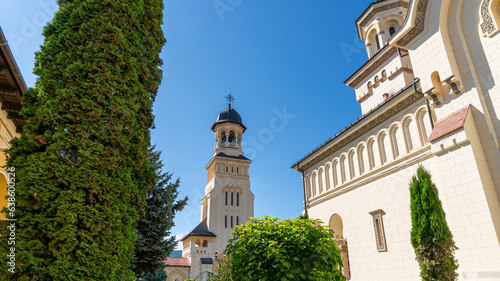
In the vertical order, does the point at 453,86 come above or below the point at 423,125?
below

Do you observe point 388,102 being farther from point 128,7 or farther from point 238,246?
point 128,7

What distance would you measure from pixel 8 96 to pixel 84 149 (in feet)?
11.1

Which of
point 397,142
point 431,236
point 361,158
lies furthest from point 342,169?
point 431,236

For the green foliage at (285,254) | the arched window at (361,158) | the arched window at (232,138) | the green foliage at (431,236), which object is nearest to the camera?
the green foliage at (285,254)

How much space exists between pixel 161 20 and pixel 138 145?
169 inches

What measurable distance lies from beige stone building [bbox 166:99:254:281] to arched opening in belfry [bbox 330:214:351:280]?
2319 cm

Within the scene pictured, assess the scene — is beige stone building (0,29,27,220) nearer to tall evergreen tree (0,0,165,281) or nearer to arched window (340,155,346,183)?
tall evergreen tree (0,0,165,281)

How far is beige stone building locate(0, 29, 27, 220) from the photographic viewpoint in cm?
654

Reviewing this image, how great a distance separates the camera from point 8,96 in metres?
7.42

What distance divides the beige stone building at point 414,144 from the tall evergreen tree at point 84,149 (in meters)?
7.81

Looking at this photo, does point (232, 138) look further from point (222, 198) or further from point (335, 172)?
point (335, 172)

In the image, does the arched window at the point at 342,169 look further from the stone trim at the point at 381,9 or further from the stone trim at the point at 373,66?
the stone trim at the point at 381,9

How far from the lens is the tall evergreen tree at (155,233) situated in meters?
13.2

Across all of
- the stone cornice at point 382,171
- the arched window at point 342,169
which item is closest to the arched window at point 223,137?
the stone cornice at point 382,171
